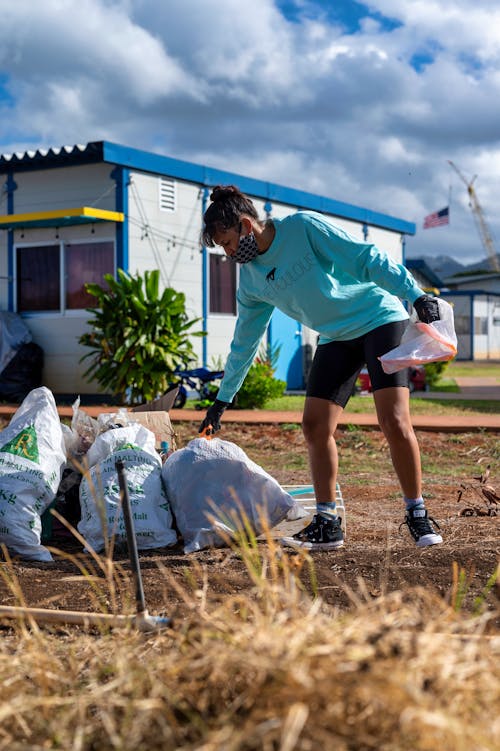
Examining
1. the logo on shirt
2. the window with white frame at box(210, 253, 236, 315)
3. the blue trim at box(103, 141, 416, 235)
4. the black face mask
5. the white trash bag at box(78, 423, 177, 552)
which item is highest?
the blue trim at box(103, 141, 416, 235)

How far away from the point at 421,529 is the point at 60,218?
30.6ft

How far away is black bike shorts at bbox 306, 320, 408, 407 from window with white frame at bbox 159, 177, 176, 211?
8.92 meters

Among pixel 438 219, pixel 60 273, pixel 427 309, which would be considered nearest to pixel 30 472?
pixel 427 309

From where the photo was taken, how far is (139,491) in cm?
405

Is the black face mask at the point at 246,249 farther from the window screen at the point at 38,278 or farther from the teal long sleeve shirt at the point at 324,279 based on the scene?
the window screen at the point at 38,278

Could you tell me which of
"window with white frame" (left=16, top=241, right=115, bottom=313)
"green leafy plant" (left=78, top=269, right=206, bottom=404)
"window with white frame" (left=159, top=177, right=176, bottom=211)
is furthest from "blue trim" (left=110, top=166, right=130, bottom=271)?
"window with white frame" (left=159, top=177, right=176, bottom=211)

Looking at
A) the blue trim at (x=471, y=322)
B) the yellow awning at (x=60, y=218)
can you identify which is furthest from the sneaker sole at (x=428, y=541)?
the blue trim at (x=471, y=322)

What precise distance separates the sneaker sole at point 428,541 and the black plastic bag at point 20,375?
926 centimetres

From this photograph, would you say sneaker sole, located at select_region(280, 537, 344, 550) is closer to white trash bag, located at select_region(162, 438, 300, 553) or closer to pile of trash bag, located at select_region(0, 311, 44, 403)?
white trash bag, located at select_region(162, 438, 300, 553)

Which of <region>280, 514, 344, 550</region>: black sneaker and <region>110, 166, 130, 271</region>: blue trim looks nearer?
<region>280, 514, 344, 550</region>: black sneaker

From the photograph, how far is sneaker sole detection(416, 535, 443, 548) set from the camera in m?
3.79

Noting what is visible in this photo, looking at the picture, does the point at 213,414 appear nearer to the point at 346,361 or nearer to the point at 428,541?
the point at 346,361

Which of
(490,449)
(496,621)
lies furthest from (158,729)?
(490,449)

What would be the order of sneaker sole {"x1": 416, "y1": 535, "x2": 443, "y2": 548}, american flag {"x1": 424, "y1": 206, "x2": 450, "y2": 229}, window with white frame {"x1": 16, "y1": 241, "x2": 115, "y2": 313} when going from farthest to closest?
1. american flag {"x1": 424, "y1": 206, "x2": 450, "y2": 229}
2. window with white frame {"x1": 16, "y1": 241, "x2": 115, "y2": 313}
3. sneaker sole {"x1": 416, "y1": 535, "x2": 443, "y2": 548}
